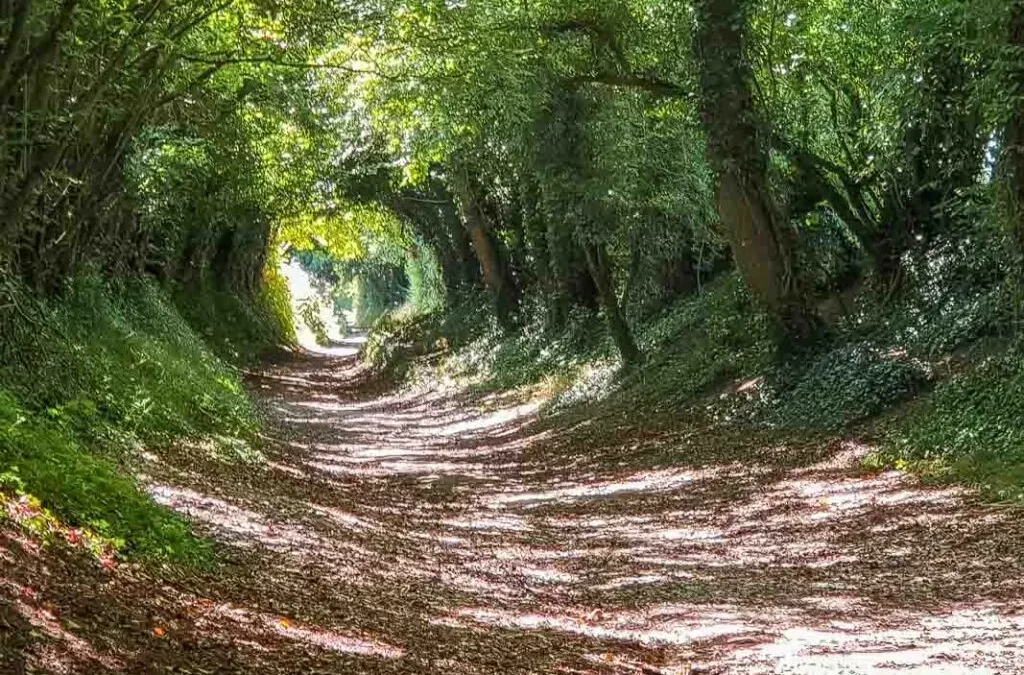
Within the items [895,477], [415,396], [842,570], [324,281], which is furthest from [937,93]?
[324,281]

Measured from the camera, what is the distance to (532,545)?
10.5 m

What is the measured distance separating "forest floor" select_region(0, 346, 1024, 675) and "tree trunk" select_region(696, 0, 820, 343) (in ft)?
7.58

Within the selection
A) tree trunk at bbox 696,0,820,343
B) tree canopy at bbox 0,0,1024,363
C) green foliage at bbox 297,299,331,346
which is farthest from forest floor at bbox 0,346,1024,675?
green foliage at bbox 297,299,331,346

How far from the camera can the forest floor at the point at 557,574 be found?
18.5 ft

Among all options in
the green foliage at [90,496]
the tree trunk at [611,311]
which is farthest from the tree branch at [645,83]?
the green foliage at [90,496]

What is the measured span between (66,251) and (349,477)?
183 inches

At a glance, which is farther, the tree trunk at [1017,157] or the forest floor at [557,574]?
the tree trunk at [1017,157]

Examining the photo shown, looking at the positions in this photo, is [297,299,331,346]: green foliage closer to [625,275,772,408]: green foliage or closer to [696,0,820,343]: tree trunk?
[625,275,772,408]: green foliage

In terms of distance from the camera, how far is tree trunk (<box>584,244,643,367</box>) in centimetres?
2109

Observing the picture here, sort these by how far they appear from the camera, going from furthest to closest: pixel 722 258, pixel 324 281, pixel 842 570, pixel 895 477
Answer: pixel 324 281 → pixel 722 258 → pixel 895 477 → pixel 842 570

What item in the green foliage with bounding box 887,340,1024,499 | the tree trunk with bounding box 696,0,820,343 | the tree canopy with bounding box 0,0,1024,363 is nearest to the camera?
the green foliage with bounding box 887,340,1024,499

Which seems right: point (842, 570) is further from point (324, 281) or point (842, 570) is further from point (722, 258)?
point (324, 281)

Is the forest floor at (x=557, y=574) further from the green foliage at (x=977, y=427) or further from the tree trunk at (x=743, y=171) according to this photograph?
the tree trunk at (x=743, y=171)

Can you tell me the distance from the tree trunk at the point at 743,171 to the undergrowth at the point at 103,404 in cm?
786
